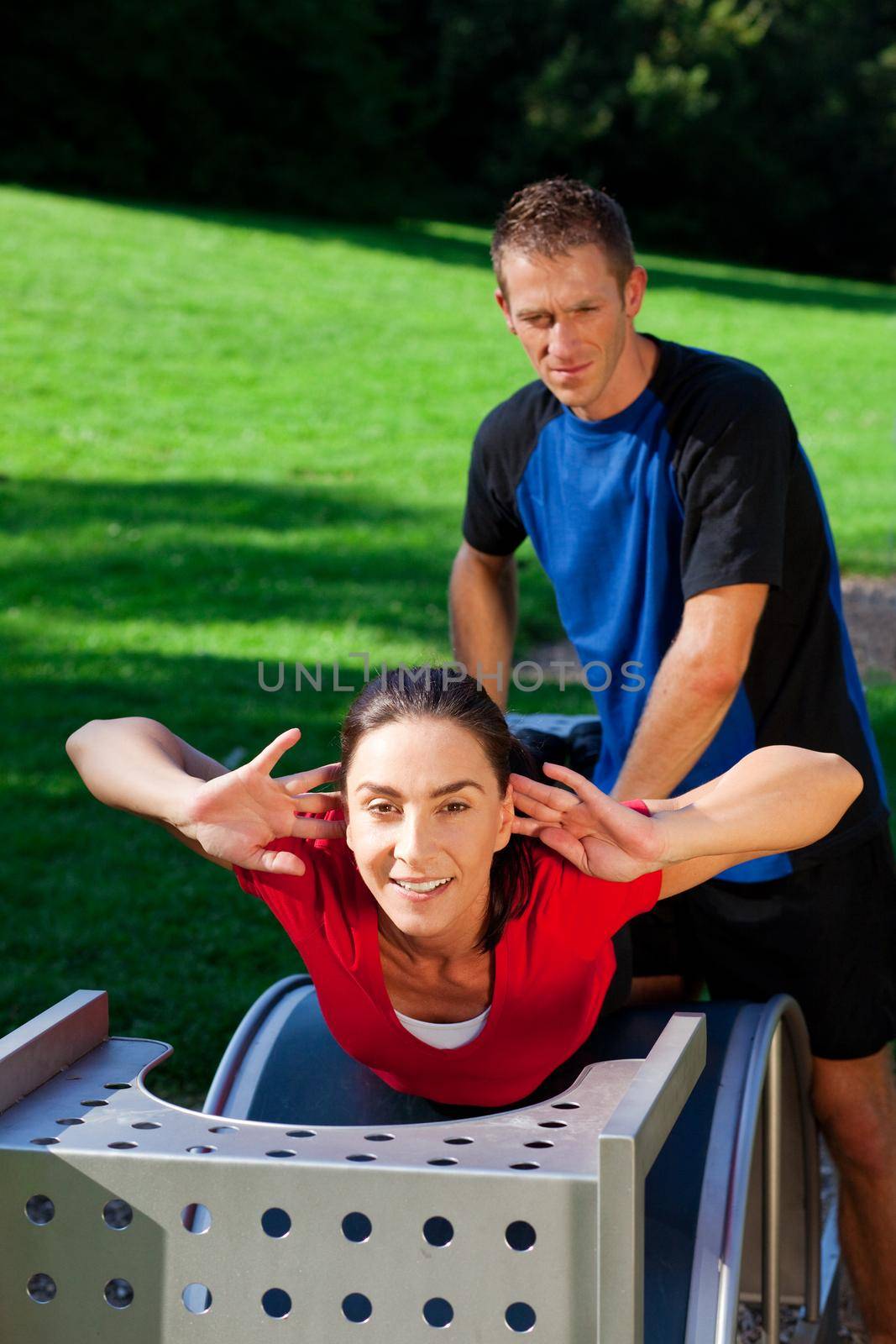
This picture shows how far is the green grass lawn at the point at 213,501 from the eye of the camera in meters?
4.52

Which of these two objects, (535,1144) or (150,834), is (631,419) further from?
(150,834)

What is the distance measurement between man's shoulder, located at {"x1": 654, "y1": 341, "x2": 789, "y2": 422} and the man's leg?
3.98 ft

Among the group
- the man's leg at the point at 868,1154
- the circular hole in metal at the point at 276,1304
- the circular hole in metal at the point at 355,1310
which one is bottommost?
the man's leg at the point at 868,1154

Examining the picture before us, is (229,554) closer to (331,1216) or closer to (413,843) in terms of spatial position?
(413,843)

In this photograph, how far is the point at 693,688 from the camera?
2.61m

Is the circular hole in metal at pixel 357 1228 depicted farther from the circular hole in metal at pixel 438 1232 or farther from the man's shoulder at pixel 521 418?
the man's shoulder at pixel 521 418

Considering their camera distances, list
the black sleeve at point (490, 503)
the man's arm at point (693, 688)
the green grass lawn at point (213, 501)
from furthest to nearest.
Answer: the green grass lawn at point (213, 501) < the black sleeve at point (490, 503) < the man's arm at point (693, 688)

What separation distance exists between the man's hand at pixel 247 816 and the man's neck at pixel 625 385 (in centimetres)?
99

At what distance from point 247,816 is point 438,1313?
0.79 meters

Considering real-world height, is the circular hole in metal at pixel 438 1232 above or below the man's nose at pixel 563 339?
below

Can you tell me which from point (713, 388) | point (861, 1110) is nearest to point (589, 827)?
point (713, 388)

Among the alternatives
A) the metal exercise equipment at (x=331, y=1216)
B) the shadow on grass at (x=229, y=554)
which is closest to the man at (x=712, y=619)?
the metal exercise equipment at (x=331, y=1216)

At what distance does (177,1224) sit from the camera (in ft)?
5.22

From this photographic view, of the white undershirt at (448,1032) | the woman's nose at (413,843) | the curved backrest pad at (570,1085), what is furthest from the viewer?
the white undershirt at (448,1032)
